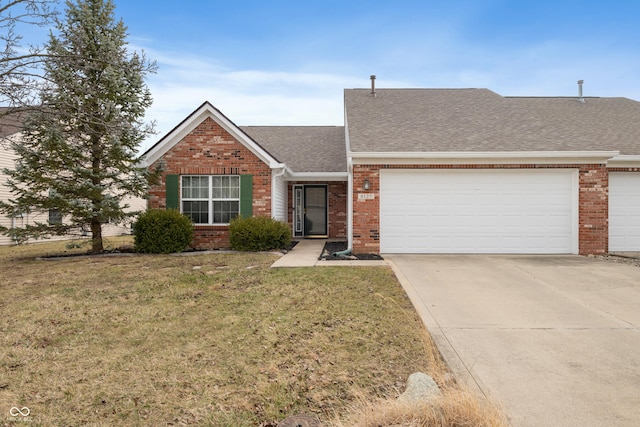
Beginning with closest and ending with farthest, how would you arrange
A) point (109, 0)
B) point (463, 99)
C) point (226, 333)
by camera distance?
point (226, 333)
point (109, 0)
point (463, 99)

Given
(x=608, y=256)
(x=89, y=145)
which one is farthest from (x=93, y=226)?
(x=608, y=256)

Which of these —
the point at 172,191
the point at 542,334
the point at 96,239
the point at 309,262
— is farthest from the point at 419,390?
the point at 96,239

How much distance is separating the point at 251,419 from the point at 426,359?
74.3 inches

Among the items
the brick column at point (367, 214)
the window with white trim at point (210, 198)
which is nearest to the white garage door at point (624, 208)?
the brick column at point (367, 214)

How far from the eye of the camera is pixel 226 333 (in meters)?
4.74

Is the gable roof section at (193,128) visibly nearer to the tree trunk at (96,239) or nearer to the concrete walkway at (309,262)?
the tree trunk at (96,239)

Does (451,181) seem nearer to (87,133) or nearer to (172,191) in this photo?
(172,191)

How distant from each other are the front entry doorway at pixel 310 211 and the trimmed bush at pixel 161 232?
5.79 meters

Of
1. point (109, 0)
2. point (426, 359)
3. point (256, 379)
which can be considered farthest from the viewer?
point (109, 0)

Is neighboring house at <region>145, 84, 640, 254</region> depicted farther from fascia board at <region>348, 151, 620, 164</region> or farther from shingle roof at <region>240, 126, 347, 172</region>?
shingle roof at <region>240, 126, 347, 172</region>

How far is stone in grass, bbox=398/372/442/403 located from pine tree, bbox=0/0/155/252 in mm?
10093

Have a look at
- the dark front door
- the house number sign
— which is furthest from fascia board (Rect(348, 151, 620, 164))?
the dark front door

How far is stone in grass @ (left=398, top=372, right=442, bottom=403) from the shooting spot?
9.03 ft

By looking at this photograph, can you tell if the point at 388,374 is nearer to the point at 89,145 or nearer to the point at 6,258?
the point at 89,145
